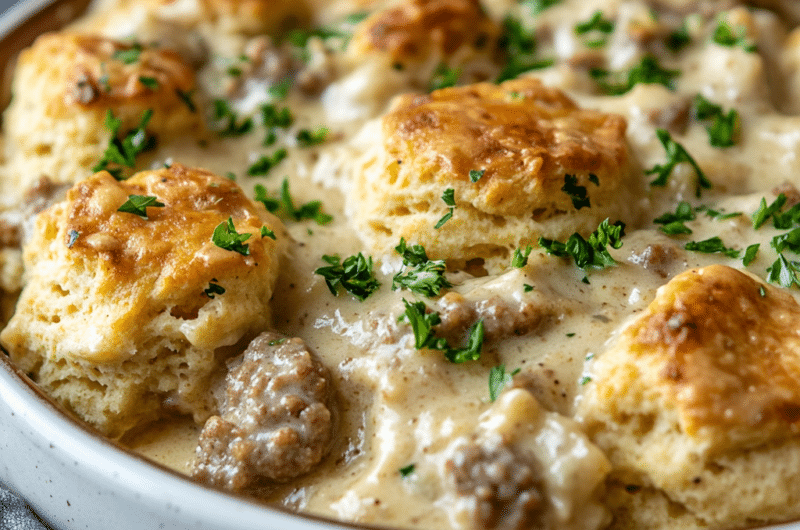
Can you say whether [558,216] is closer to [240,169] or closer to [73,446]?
[240,169]

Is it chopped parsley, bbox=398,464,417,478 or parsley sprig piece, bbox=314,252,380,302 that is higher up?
parsley sprig piece, bbox=314,252,380,302

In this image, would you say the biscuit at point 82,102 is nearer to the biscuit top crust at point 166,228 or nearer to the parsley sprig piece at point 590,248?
the biscuit top crust at point 166,228

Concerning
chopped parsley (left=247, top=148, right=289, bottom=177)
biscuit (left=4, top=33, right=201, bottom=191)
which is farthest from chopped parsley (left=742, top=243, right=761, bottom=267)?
biscuit (left=4, top=33, right=201, bottom=191)

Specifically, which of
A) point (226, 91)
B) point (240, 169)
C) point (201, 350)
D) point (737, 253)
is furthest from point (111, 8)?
point (737, 253)

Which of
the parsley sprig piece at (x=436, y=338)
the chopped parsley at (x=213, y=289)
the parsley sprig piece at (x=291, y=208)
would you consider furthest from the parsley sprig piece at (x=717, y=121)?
the chopped parsley at (x=213, y=289)

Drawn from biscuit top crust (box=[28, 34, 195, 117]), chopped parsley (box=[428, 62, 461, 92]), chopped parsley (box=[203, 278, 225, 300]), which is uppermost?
biscuit top crust (box=[28, 34, 195, 117])

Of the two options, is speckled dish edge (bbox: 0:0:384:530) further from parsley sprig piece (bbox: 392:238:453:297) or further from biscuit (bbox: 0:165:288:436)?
parsley sprig piece (bbox: 392:238:453:297)

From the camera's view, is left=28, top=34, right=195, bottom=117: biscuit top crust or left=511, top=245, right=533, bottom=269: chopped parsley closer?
left=511, top=245, right=533, bottom=269: chopped parsley
